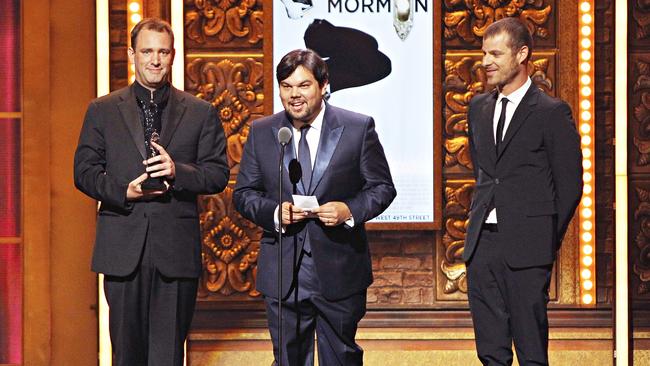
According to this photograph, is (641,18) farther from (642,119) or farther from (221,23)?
(221,23)

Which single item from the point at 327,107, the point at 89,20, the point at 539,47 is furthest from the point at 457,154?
the point at 89,20

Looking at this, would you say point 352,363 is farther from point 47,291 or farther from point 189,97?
point 47,291

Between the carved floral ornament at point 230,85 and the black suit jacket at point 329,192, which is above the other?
the carved floral ornament at point 230,85

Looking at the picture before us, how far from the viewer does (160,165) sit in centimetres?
405

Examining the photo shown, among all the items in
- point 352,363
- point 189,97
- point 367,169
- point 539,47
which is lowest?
point 352,363

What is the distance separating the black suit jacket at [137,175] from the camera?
414cm

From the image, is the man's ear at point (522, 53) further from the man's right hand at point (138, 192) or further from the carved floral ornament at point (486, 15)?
the man's right hand at point (138, 192)

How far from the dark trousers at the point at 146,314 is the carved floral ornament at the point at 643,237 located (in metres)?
2.86

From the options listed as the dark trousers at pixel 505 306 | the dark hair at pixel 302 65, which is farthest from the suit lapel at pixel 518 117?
the dark hair at pixel 302 65

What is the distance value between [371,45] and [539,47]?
94 cm

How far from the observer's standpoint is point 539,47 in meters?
5.93

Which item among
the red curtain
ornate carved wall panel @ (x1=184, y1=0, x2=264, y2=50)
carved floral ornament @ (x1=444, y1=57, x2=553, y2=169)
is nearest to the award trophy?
the red curtain

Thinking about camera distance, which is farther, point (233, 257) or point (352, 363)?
point (233, 257)

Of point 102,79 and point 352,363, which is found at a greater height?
point 102,79
